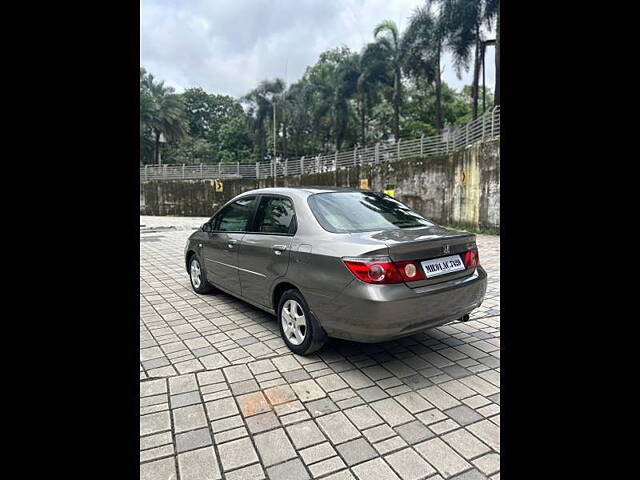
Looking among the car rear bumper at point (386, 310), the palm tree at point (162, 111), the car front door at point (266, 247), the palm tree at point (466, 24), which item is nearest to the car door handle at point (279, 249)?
the car front door at point (266, 247)

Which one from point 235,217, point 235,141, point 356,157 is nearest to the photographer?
point 235,217

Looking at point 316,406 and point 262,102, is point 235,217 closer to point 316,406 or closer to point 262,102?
point 316,406

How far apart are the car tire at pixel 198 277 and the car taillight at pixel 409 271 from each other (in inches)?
134

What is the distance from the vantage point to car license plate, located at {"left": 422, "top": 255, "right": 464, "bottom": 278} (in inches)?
126

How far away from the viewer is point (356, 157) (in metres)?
24.6

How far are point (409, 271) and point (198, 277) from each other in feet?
12.3

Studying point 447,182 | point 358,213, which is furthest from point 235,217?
point 447,182

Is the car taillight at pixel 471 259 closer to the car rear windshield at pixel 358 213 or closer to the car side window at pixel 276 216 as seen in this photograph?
the car rear windshield at pixel 358 213

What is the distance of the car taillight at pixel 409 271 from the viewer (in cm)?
307
